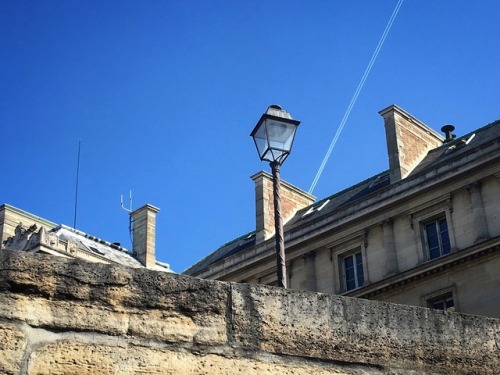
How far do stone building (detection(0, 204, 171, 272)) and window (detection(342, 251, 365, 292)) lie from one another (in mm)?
12604

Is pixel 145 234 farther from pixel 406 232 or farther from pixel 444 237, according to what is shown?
pixel 444 237

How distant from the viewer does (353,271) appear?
38781 mm

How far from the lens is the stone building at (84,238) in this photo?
151ft

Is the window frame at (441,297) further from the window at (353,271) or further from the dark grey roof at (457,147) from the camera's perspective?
the dark grey roof at (457,147)

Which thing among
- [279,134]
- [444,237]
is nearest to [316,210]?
[444,237]

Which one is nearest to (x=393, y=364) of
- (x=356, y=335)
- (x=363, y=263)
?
(x=356, y=335)

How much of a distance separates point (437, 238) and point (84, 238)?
21.1 m

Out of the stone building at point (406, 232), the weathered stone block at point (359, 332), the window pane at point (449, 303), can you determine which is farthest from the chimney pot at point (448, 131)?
the weathered stone block at point (359, 332)

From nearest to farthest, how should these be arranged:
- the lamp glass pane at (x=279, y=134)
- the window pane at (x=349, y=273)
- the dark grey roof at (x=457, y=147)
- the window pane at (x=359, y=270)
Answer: the lamp glass pane at (x=279, y=134) → the dark grey roof at (x=457, y=147) → the window pane at (x=359, y=270) → the window pane at (x=349, y=273)

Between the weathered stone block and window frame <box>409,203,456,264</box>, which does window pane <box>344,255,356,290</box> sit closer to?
window frame <box>409,203,456,264</box>

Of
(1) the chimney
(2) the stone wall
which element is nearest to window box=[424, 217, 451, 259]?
(1) the chimney

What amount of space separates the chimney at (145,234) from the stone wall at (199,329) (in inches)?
1946

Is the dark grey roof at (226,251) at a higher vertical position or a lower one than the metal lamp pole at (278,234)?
higher

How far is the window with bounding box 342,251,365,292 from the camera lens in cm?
3828
